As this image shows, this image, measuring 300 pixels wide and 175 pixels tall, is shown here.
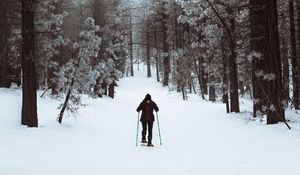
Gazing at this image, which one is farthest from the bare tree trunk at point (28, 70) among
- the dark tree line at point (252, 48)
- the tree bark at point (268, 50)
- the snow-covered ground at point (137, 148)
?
the tree bark at point (268, 50)

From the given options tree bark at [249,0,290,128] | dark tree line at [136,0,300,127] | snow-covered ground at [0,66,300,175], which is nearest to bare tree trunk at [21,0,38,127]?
snow-covered ground at [0,66,300,175]

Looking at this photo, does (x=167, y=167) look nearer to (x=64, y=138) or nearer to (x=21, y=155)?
(x=21, y=155)

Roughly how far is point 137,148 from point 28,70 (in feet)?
15.3

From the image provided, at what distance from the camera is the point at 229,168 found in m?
9.05

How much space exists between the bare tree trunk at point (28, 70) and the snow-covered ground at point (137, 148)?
1.57 feet

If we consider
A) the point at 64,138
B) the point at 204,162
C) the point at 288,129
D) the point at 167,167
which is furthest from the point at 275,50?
the point at 64,138

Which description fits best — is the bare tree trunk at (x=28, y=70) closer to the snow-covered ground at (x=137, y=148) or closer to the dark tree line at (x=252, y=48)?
the snow-covered ground at (x=137, y=148)

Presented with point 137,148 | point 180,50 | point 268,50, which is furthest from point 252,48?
point 180,50

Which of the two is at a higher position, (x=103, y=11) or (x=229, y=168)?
(x=103, y=11)

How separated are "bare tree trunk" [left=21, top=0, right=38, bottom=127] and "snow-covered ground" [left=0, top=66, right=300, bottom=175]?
1.57 feet

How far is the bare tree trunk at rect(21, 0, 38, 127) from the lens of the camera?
12859 mm

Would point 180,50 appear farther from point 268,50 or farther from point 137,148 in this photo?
point 137,148

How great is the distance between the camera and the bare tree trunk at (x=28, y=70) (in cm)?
1286

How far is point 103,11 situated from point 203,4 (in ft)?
34.9
